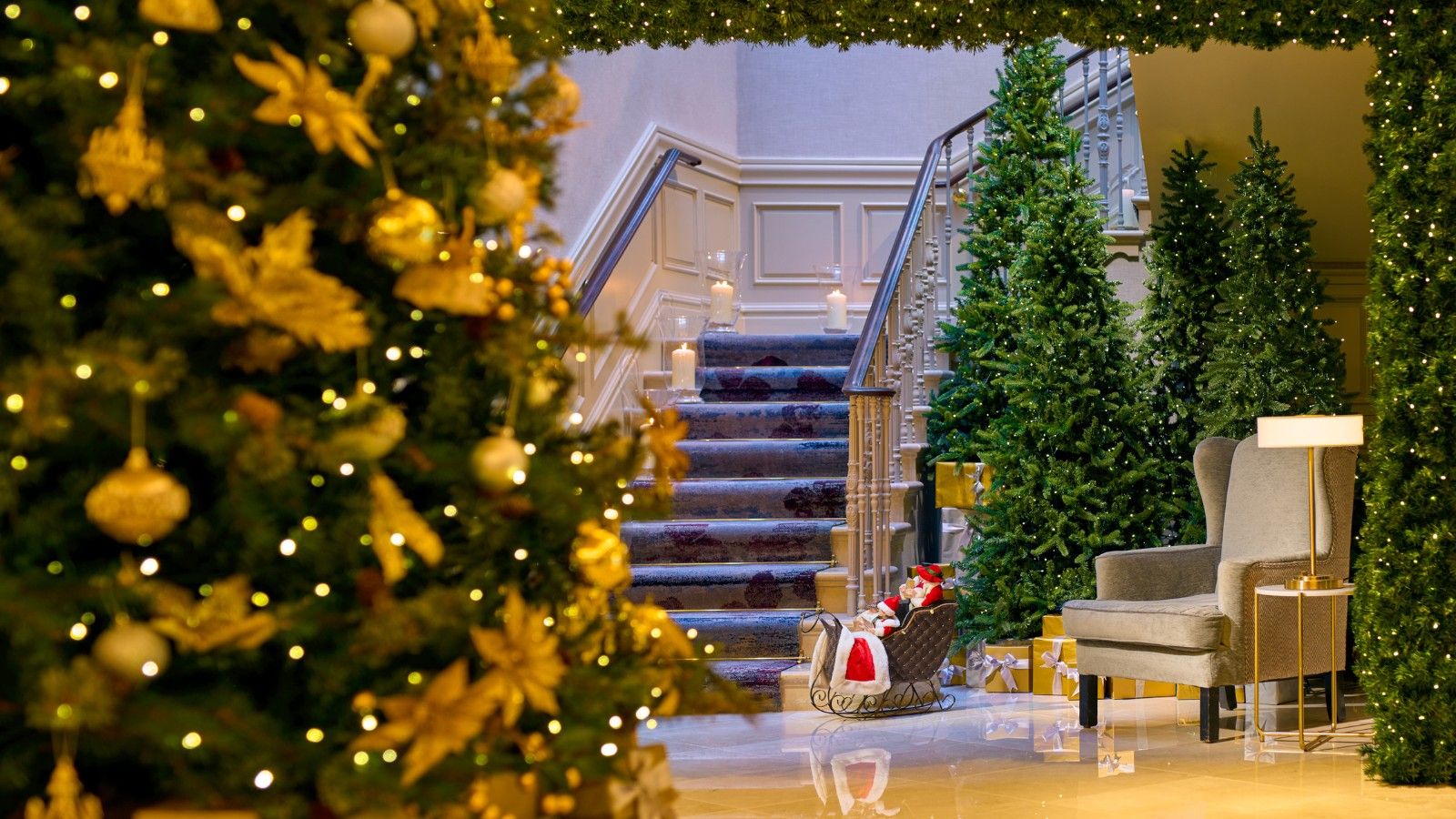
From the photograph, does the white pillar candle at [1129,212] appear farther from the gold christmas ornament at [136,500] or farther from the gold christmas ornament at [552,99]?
the gold christmas ornament at [136,500]

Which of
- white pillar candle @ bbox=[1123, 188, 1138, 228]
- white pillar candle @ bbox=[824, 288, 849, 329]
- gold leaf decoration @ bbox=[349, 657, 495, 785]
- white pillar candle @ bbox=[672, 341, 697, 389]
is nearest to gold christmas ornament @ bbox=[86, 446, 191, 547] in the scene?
gold leaf decoration @ bbox=[349, 657, 495, 785]

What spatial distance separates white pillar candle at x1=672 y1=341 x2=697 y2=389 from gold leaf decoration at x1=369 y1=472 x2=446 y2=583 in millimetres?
5838

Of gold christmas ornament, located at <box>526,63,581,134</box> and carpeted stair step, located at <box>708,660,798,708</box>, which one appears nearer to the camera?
gold christmas ornament, located at <box>526,63,581,134</box>

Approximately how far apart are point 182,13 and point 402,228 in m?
0.32

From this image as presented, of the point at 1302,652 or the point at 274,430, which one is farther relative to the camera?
the point at 1302,652

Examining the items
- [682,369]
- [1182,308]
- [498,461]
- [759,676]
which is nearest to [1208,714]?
[759,676]

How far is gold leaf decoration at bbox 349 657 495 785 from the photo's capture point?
1585mm

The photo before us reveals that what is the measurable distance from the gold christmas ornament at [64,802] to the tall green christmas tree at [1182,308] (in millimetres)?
5500

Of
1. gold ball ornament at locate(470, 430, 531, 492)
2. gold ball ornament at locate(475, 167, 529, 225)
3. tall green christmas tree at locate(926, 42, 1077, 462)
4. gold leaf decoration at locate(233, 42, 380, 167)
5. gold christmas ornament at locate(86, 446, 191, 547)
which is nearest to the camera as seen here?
gold christmas ornament at locate(86, 446, 191, 547)

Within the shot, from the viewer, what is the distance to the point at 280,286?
156 cm

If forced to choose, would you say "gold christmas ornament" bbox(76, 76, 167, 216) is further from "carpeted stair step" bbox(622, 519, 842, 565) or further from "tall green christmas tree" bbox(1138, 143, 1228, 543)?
"tall green christmas tree" bbox(1138, 143, 1228, 543)

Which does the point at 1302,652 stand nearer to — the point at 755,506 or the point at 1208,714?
the point at 1208,714

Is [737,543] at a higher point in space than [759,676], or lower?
higher

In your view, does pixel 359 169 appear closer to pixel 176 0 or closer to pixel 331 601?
pixel 176 0
